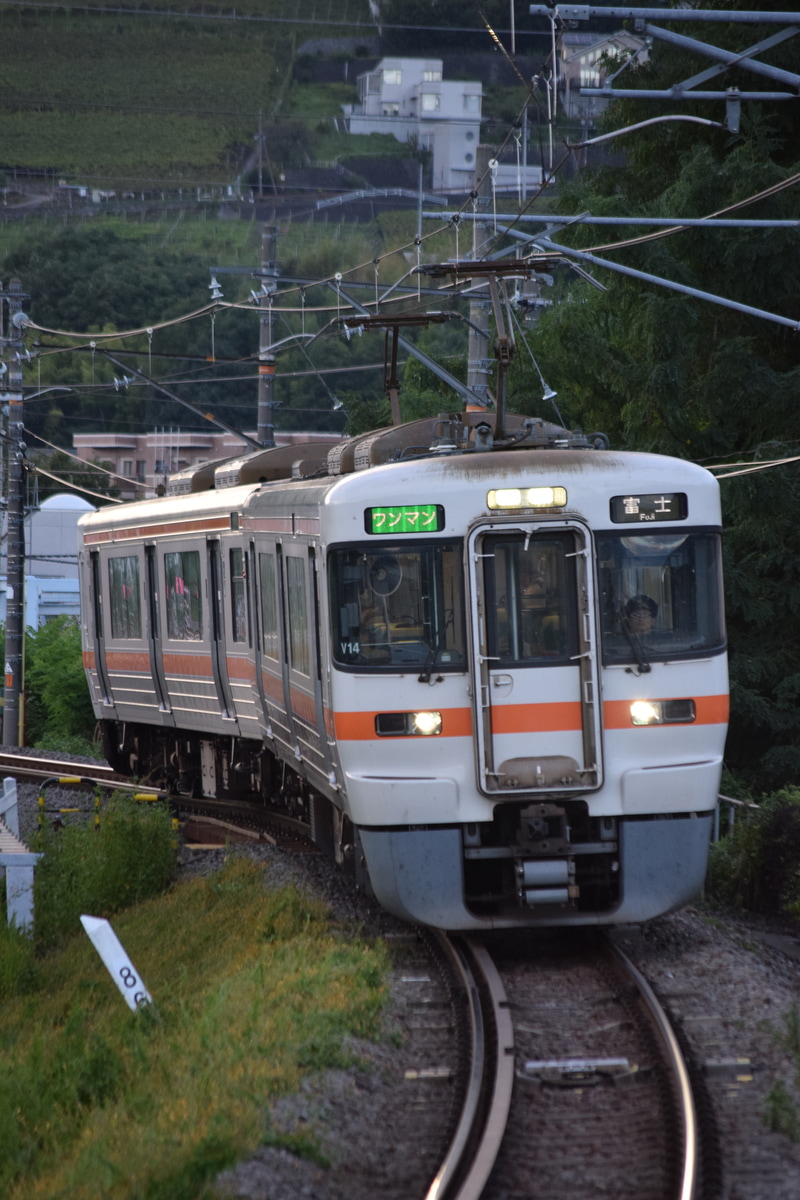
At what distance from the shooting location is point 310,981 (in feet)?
27.5

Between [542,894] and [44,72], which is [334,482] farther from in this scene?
[44,72]

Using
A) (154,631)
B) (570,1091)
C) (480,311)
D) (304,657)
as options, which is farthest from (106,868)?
(480,311)

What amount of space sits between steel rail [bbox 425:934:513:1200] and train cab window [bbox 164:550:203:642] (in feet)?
21.5

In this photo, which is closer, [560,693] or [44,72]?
[560,693]

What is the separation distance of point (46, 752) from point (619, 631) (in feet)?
55.7

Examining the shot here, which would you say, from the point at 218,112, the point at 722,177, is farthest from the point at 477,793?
the point at 218,112

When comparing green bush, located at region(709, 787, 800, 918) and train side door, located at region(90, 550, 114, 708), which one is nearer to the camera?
green bush, located at region(709, 787, 800, 918)

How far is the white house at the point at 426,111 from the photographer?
105 meters

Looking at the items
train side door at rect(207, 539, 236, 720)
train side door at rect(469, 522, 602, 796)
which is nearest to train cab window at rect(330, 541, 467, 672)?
train side door at rect(469, 522, 602, 796)

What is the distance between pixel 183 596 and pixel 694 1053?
9295mm

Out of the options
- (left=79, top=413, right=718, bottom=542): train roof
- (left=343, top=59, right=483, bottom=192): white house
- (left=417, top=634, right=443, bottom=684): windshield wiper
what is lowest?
(left=417, top=634, right=443, bottom=684): windshield wiper

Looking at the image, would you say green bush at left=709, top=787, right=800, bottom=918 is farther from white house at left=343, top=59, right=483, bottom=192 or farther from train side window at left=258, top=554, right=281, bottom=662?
white house at left=343, top=59, right=483, bottom=192

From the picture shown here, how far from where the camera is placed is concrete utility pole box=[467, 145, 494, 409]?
17.2 metres

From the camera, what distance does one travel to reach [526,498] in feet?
29.8
